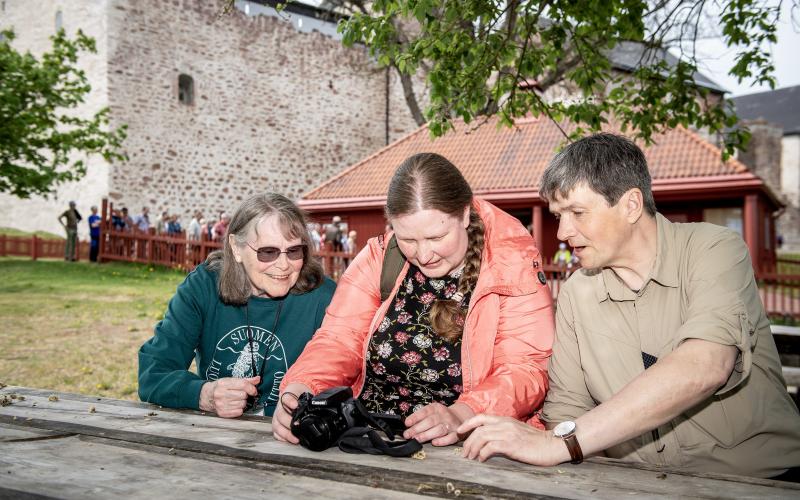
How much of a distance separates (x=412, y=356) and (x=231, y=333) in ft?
2.85

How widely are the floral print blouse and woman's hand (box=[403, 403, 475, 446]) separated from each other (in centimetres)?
49

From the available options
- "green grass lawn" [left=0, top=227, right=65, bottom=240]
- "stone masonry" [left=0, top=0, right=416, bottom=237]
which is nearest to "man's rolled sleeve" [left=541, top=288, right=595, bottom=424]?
"stone masonry" [left=0, top=0, right=416, bottom=237]

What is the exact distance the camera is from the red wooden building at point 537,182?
16.0m

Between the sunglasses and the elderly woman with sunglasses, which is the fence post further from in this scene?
the sunglasses

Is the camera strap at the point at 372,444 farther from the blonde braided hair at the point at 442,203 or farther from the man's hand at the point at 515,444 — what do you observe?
the blonde braided hair at the point at 442,203

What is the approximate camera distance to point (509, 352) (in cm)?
256

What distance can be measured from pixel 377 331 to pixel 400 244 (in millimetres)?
407

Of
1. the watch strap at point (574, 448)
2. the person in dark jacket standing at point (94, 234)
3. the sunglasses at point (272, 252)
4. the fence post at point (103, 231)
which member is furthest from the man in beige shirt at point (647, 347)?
the person in dark jacket standing at point (94, 234)

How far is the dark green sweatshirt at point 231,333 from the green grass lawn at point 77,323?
10.5ft

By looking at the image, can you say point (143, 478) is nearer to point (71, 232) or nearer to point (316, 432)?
point (316, 432)

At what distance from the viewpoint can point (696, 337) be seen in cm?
195

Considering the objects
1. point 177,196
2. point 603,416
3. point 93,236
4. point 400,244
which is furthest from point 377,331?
point 177,196

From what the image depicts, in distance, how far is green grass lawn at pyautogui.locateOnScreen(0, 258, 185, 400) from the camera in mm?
6414

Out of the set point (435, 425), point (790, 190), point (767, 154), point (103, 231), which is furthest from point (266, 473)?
point (790, 190)
